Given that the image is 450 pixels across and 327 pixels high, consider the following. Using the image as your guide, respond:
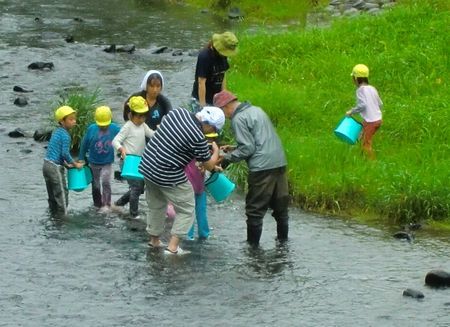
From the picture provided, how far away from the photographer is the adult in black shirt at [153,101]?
505 inches

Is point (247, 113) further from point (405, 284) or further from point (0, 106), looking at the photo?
point (0, 106)

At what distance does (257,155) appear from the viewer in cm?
1169

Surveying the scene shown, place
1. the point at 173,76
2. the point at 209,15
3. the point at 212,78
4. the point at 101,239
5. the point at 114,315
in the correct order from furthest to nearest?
the point at 209,15 → the point at 173,76 → the point at 212,78 → the point at 101,239 → the point at 114,315

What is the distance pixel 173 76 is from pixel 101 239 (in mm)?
11331

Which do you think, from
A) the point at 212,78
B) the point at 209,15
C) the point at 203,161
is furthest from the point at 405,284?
the point at 209,15

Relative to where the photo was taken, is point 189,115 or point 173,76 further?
point 173,76

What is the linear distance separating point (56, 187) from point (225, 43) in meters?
2.99

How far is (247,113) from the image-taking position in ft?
38.1

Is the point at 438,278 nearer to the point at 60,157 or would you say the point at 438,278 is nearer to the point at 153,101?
the point at 153,101

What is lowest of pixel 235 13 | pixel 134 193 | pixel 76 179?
pixel 134 193

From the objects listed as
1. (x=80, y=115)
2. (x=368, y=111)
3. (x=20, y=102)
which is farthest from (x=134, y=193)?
(x=20, y=102)

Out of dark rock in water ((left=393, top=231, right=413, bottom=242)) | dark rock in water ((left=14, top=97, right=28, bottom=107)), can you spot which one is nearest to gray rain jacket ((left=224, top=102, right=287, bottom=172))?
dark rock in water ((left=393, top=231, right=413, bottom=242))

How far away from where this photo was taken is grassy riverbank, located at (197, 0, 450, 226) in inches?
534

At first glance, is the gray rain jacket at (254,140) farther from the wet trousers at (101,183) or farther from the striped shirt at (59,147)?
the striped shirt at (59,147)
